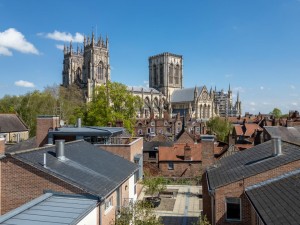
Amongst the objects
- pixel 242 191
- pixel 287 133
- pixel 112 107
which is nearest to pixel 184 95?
pixel 112 107

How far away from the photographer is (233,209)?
1504cm

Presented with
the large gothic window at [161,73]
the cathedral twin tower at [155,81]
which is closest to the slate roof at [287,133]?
the cathedral twin tower at [155,81]

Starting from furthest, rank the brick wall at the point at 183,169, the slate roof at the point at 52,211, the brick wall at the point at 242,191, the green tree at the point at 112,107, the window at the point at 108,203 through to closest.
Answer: the green tree at the point at 112,107 < the brick wall at the point at 183,169 < the window at the point at 108,203 < the brick wall at the point at 242,191 < the slate roof at the point at 52,211

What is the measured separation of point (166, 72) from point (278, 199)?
11657cm

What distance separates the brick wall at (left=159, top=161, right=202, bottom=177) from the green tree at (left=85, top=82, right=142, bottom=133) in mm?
12280

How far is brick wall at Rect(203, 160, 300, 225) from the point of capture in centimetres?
1413

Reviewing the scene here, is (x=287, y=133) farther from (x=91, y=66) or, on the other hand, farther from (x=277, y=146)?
(x=91, y=66)

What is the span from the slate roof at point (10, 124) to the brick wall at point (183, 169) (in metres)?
29.9

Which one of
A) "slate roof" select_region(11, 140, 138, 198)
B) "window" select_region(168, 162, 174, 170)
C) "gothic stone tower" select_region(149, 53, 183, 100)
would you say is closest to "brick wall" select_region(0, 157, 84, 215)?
"slate roof" select_region(11, 140, 138, 198)

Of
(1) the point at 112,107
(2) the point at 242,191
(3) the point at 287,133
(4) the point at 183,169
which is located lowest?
(4) the point at 183,169

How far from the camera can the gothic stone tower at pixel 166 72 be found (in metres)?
126

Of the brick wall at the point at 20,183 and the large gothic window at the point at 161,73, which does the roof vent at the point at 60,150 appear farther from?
the large gothic window at the point at 161,73

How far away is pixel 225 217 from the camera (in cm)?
1510

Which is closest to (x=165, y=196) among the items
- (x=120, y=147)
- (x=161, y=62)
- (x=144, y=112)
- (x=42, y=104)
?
(x=120, y=147)
